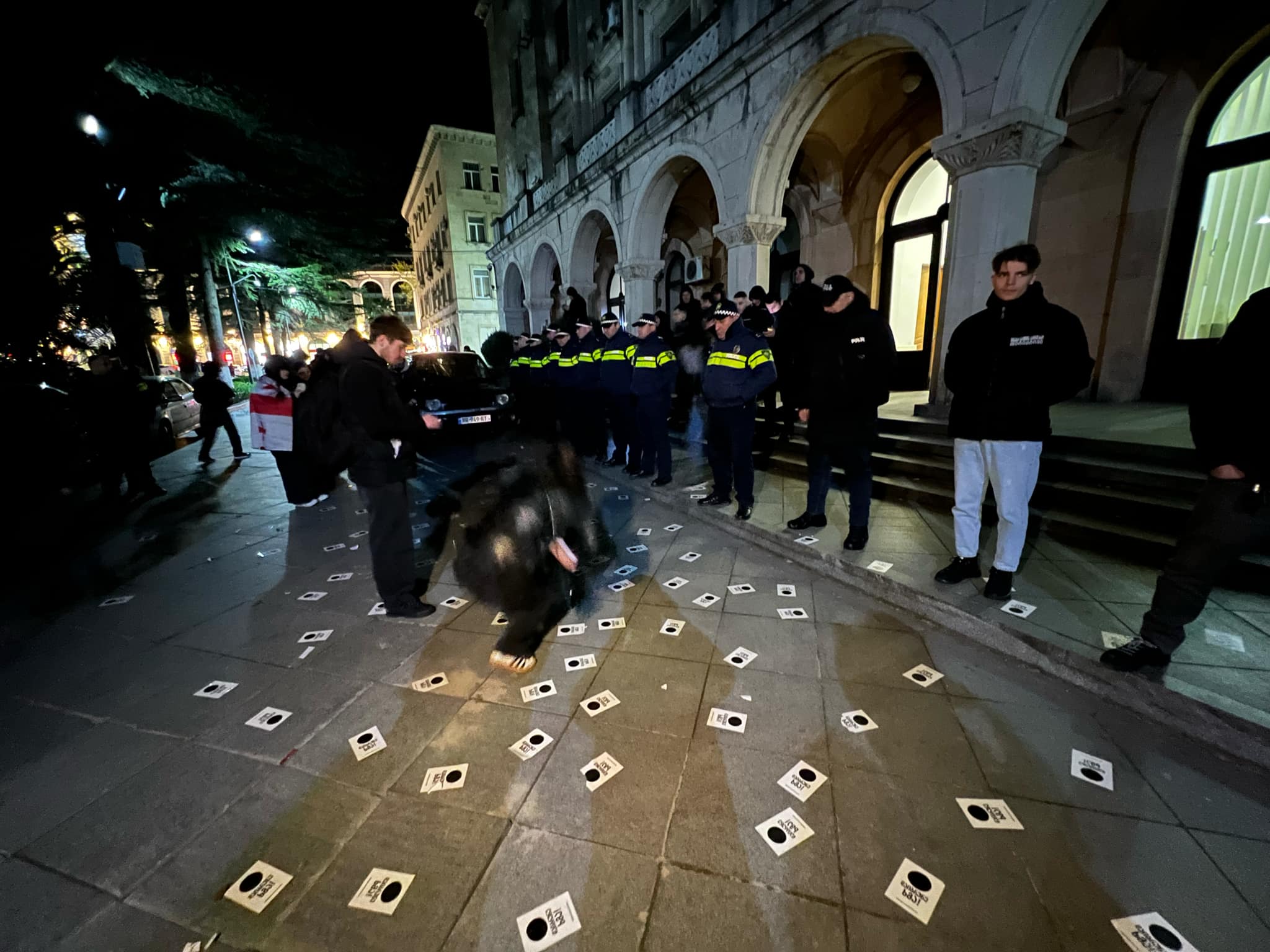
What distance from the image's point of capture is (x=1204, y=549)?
2.30 m

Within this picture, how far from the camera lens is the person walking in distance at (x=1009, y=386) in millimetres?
2916

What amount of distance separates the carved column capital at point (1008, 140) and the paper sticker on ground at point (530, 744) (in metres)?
6.66

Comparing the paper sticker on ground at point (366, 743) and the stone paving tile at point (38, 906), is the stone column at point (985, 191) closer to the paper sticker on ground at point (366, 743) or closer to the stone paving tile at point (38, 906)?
the paper sticker on ground at point (366, 743)

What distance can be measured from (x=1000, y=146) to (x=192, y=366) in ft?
72.7

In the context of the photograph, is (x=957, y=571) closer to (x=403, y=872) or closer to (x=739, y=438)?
(x=739, y=438)

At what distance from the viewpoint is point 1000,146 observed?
5.01 metres

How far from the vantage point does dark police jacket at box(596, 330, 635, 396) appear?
6.63 metres

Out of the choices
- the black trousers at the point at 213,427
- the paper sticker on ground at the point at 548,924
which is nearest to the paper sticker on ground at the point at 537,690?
Result: the paper sticker on ground at the point at 548,924

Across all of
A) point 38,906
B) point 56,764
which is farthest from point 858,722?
point 56,764

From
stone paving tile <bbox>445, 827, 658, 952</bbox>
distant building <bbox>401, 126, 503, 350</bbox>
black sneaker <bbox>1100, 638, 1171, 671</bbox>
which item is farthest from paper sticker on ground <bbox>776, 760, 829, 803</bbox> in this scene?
distant building <bbox>401, 126, 503, 350</bbox>

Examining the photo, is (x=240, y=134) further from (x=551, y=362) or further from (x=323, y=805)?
(x=323, y=805)

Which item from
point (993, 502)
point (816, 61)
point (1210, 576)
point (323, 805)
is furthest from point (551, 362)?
point (1210, 576)

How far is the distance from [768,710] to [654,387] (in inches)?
162

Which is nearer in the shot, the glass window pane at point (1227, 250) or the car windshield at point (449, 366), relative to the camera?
the glass window pane at point (1227, 250)
